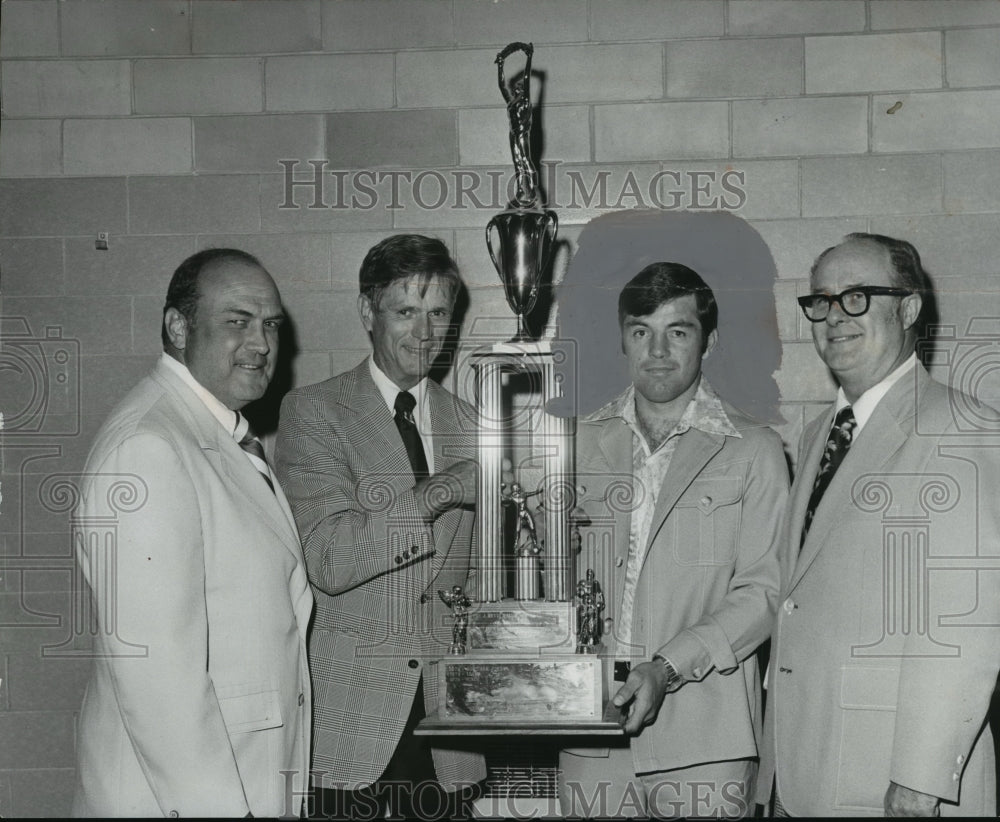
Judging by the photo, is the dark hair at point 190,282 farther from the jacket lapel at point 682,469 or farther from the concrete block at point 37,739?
the concrete block at point 37,739

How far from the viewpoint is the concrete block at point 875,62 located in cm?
312

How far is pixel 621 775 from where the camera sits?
264cm

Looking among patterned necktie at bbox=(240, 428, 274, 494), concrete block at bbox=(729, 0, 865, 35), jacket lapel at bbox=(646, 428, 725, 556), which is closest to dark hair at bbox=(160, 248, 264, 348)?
patterned necktie at bbox=(240, 428, 274, 494)

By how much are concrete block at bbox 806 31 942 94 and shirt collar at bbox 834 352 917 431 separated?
101cm

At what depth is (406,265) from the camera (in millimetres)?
2900

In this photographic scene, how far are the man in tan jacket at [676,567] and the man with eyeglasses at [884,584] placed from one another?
0.27ft

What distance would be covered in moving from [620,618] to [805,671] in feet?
1.46

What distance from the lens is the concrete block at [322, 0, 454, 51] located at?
10.6ft

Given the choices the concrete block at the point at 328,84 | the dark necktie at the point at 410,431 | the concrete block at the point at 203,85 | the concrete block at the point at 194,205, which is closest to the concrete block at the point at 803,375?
the dark necktie at the point at 410,431

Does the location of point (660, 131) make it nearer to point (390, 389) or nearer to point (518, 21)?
point (518, 21)

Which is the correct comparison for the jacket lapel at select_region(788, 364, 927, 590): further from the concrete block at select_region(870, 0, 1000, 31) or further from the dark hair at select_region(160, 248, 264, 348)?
the dark hair at select_region(160, 248, 264, 348)

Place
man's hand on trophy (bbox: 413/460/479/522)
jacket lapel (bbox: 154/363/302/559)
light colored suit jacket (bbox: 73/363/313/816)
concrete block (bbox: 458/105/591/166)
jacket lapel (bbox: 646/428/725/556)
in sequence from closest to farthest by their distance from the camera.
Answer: light colored suit jacket (bbox: 73/363/313/816) < jacket lapel (bbox: 154/363/302/559) < jacket lapel (bbox: 646/428/725/556) < man's hand on trophy (bbox: 413/460/479/522) < concrete block (bbox: 458/105/591/166)

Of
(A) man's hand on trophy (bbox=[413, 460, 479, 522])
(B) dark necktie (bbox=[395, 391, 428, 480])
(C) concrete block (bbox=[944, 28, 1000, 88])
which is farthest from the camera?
(C) concrete block (bbox=[944, 28, 1000, 88])

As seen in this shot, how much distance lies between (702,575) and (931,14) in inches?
67.3
